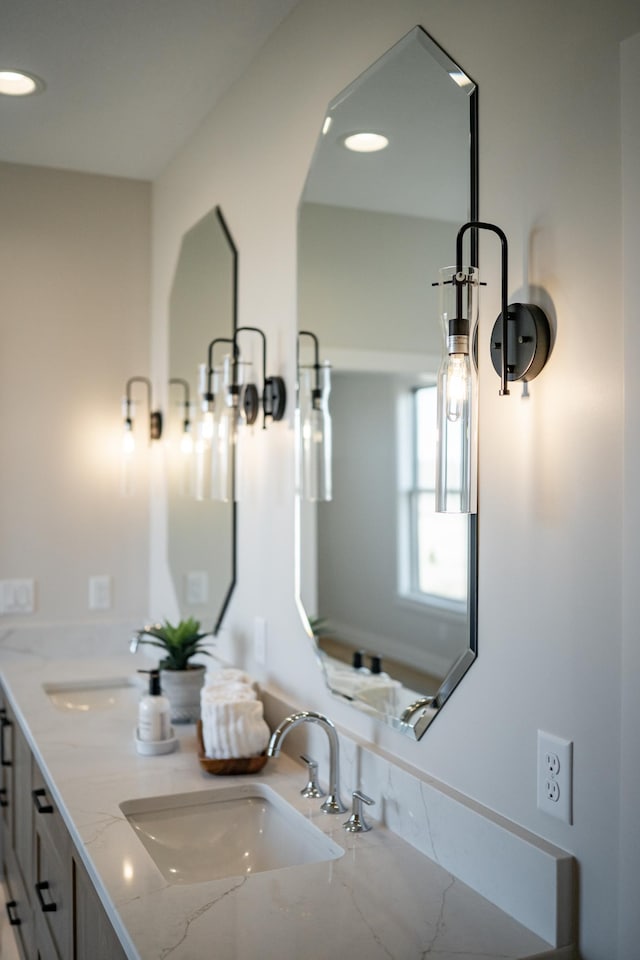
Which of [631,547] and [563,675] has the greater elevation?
[631,547]

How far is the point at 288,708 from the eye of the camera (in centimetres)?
219

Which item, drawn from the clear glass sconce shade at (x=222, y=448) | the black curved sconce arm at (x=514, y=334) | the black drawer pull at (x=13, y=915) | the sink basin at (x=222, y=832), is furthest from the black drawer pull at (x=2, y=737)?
the black curved sconce arm at (x=514, y=334)

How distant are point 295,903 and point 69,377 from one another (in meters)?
2.42

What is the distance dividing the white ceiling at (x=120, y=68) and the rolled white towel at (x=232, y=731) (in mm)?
1656

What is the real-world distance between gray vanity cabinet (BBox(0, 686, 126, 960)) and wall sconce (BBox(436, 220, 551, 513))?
2.86 feet

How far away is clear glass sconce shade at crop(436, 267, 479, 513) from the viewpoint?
4.38 ft

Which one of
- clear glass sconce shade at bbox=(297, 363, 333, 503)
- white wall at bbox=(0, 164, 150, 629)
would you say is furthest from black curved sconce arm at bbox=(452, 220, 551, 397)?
white wall at bbox=(0, 164, 150, 629)

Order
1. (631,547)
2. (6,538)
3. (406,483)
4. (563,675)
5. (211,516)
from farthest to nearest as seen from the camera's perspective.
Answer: (6,538) → (211,516) → (406,483) → (563,675) → (631,547)

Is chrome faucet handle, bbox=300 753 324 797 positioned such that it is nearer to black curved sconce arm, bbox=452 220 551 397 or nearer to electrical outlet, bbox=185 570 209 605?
black curved sconce arm, bbox=452 220 551 397

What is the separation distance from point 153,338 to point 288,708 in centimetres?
181

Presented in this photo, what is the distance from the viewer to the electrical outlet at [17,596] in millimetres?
3303

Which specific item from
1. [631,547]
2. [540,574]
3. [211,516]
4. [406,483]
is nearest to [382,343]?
[406,483]

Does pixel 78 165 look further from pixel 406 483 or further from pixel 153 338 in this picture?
pixel 406 483

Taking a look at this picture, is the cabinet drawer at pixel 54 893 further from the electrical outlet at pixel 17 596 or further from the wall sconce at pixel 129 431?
the wall sconce at pixel 129 431
